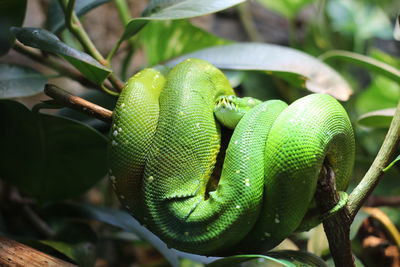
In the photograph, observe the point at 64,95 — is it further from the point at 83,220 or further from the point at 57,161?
the point at 83,220

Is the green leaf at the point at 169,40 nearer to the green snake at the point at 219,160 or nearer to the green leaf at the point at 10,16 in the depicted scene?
the green leaf at the point at 10,16

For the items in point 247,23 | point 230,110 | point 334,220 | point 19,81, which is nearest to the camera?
point 334,220

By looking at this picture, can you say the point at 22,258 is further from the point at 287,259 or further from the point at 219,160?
the point at 287,259

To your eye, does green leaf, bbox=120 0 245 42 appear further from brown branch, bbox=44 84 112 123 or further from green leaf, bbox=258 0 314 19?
green leaf, bbox=258 0 314 19

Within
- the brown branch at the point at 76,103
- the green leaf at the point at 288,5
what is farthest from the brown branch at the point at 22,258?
the green leaf at the point at 288,5

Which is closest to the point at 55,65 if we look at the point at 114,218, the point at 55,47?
the point at 55,47
